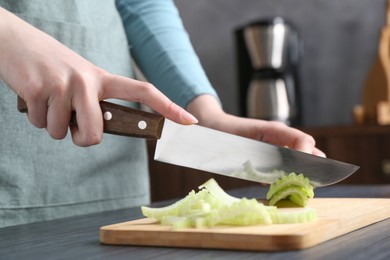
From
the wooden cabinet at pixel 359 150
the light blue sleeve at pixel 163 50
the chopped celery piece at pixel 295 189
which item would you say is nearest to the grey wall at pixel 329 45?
the wooden cabinet at pixel 359 150

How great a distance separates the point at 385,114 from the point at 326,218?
5.97ft

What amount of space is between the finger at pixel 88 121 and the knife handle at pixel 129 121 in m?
0.04

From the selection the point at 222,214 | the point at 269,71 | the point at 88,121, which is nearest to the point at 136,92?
the point at 88,121

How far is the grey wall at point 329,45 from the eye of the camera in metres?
3.04

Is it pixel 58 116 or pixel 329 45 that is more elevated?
pixel 329 45

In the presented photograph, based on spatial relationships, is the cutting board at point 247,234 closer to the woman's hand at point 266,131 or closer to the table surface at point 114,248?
the table surface at point 114,248

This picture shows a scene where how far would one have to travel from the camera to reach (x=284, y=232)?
80 cm

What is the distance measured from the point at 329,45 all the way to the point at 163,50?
170 centimetres

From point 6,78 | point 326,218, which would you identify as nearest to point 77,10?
point 6,78

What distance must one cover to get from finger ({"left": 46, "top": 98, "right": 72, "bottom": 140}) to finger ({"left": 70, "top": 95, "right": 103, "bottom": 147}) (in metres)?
0.01

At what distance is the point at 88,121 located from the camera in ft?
3.03

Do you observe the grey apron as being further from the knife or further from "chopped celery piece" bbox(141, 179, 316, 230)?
"chopped celery piece" bbox(141, 179, 316, 230)

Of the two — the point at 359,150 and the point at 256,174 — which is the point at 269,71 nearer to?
the point at 359,150

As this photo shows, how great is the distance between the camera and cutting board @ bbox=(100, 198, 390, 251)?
79cm
